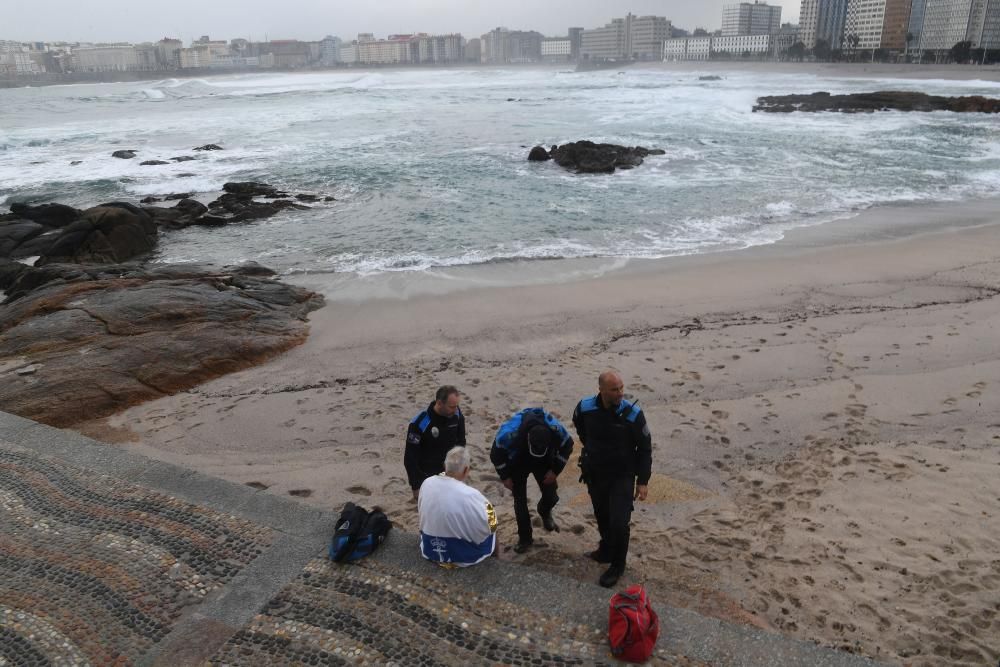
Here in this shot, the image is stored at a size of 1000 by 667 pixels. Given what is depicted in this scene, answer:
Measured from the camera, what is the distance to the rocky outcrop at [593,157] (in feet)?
79.9

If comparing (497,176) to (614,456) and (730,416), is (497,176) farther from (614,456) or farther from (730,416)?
(614,456)

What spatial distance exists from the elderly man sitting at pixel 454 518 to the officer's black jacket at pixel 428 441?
0.53 metres

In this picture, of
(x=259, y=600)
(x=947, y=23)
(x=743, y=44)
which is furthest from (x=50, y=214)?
(x=743, y=44)

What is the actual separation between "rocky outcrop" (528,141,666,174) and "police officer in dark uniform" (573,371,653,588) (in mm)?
20828

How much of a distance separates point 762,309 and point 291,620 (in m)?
8.77

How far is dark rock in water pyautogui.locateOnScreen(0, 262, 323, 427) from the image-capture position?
7805 mm

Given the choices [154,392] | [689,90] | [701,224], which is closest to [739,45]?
[689,90]

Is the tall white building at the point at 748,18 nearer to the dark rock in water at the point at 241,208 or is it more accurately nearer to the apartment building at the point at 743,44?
the apartment building at the point at 743,44

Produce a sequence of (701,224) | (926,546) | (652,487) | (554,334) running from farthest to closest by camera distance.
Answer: (701,224), (554,334), (652,487), (926,546)

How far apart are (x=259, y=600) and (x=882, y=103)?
52358 mm

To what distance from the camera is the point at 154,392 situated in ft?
27.0

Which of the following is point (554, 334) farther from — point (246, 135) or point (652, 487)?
point (246, 135)

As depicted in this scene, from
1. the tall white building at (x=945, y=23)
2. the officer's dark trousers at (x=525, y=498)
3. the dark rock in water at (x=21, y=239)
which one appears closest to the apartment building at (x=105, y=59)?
the dark rock in water at (x=21, y=239)

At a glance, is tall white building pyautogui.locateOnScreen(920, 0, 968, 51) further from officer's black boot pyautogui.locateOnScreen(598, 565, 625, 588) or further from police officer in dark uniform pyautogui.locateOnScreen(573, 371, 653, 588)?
officer's black boot pyautogui.locateOnScreen(598, 565, 625, 588)
